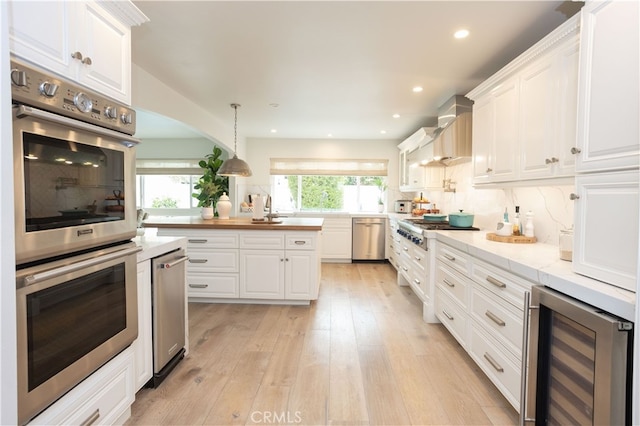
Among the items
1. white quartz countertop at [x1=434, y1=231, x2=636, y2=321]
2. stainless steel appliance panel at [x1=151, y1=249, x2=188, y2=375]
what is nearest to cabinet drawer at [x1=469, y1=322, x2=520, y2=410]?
white quartz countertop at [x1=434, y1=231, x2=636, y2=321]

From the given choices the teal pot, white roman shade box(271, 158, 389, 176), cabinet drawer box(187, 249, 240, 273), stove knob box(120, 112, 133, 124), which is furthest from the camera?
white roman shade box(271, 158, 389, 176)

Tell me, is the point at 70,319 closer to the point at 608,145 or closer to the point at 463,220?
the point at 608,145

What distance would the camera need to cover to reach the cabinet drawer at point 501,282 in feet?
5.55

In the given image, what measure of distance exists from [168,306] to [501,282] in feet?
6.76

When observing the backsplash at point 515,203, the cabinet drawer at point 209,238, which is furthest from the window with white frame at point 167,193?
the backsplash at point 515,203

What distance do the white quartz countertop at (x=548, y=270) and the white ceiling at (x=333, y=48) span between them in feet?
5.00

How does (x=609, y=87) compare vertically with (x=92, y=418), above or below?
above

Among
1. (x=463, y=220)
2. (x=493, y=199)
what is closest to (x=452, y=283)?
(x=463, y=220)

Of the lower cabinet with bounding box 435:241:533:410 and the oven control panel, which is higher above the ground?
the oven control panel

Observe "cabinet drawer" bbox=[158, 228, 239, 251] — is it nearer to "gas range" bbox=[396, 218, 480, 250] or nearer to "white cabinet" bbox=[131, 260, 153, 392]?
"white cabinet" bbox=[131, 260, 153, 392]

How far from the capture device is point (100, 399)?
57.4 inches

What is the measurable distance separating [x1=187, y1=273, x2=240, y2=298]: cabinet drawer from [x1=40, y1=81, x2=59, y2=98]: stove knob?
2.69 meters

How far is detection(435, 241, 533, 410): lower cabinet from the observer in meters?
1.73

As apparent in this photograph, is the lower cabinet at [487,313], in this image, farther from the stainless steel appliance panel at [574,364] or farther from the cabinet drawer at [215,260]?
the cabinet drawer at [215,260]
